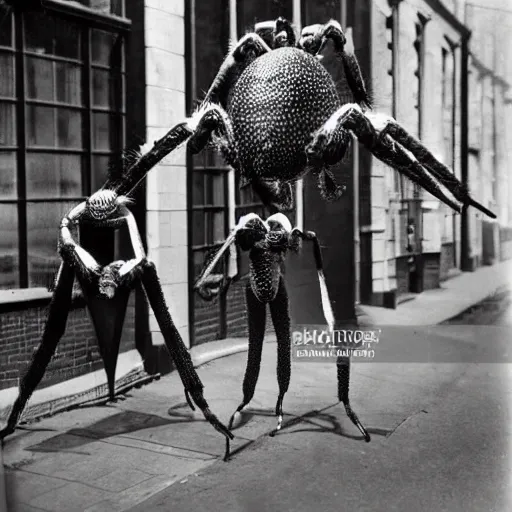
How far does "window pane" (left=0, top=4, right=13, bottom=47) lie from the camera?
4.04 m

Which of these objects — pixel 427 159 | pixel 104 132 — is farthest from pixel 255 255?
pixel 104 132

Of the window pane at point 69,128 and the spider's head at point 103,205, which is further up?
the window pane at point 69,128

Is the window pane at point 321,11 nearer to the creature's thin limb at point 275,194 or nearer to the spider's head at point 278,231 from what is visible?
the creature's thin limb at point 275,194

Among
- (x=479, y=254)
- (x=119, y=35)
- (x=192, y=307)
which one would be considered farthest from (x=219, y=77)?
(x=479, y=254)

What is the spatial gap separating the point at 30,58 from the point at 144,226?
105cm

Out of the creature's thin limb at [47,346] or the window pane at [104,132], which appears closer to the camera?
the window pane at [104,132]

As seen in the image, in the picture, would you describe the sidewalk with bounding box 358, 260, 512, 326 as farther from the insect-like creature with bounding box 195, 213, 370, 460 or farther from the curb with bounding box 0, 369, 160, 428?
the curb with bounding box 0, 369, 160, 428

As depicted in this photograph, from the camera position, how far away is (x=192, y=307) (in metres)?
4.11

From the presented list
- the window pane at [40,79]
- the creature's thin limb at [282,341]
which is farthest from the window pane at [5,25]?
the creature's thin limb at [282,341]

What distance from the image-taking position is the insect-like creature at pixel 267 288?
3861 millimetres

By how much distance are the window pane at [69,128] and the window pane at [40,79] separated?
110 mm

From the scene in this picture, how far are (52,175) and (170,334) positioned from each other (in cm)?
106

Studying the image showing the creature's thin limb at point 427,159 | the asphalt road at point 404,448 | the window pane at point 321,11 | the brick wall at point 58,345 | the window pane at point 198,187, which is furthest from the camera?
the brick wall at point 58,345

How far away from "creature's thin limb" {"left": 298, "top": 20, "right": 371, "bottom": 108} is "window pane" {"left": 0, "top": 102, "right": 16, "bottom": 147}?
1575 mm
